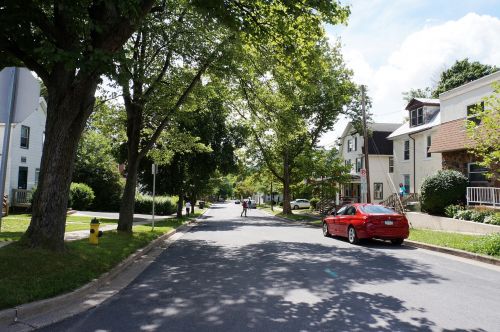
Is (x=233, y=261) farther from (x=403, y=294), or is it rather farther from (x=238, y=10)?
(x=238, y=10)

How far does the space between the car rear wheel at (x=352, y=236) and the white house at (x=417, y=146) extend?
53.6ft

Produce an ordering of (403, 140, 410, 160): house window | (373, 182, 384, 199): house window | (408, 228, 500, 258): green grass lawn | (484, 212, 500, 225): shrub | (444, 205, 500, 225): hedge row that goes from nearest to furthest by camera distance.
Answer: (408, 228, 500, 258): green grass lawn < (484, 212, 500, 225): shrub < (444, 205, 500, 225): hedge row < (403, 140, 410, 160): house window < (373, 182, 384, 199): house window

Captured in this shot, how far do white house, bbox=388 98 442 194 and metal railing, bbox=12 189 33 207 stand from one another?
2616 cm

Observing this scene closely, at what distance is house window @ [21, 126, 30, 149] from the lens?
29.5m

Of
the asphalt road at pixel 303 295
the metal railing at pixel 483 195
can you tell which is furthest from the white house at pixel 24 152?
the metal railing at pixel 483 195

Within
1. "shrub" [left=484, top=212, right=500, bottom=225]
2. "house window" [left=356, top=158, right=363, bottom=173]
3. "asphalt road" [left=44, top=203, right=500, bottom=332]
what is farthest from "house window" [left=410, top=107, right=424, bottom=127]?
"asphalt road" [left=44, top=203, right=500, bottom=332]

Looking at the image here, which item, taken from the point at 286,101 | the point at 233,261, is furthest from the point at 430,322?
the point at 286,101

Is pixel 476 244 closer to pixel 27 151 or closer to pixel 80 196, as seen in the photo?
pixel 27 151

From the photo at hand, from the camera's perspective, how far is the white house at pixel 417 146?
30.9 m

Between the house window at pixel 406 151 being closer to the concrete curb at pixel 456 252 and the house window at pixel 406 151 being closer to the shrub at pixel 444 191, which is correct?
the shrub at pixel 444 191

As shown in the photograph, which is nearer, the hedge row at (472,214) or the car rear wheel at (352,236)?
the car rear wheel at (352,236)

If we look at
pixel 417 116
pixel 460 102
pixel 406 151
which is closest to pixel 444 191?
pixel 460 102

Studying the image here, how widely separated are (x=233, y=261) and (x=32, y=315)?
232 inches

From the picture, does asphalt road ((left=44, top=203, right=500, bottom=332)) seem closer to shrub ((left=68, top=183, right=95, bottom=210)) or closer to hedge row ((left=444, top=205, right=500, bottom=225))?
hedge row ((left=444, top=205, right=500, bottom=225))
